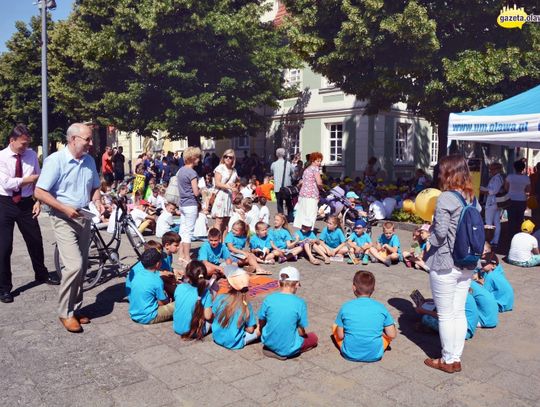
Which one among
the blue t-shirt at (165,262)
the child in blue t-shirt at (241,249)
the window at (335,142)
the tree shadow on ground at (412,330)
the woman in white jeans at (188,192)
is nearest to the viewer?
the tree shadow on ground at (412,330)

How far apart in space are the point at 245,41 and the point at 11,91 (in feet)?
69.7

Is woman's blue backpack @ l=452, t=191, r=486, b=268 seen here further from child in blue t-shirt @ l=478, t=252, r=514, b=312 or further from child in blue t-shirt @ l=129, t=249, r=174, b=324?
child in blue t-shirt @ l=129, t=249, r=174, b=324

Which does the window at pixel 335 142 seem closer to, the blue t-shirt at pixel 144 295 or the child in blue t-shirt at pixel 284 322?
the blue t-shirt at pixel 144 295

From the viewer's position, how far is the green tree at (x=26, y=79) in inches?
1324

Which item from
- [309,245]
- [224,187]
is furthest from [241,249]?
[309,245]

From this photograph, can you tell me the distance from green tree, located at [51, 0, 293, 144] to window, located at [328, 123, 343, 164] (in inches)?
128

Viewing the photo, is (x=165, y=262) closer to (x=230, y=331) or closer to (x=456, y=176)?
(x=230, y=331)

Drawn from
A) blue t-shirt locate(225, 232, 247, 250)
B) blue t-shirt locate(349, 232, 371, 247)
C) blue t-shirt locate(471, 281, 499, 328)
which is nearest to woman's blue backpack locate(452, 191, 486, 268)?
blue t-shirt locate(471, 281, 499, 328)

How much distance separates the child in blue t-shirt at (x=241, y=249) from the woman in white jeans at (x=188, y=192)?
735 mm

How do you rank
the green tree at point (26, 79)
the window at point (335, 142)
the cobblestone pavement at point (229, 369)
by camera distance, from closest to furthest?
the cobblestone pavement at point (229, 369), the window at point (335, 142), the green tree at point (26, 79)

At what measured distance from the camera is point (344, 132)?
23.9 metres

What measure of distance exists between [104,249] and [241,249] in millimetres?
2292

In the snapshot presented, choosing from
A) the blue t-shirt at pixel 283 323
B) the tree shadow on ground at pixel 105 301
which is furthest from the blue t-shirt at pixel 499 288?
the tree shadow on ground at pixel 105 301

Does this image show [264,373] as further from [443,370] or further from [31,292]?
[31,292]
